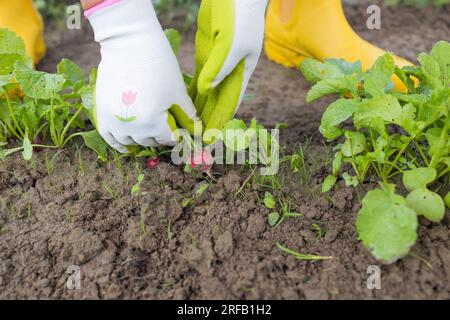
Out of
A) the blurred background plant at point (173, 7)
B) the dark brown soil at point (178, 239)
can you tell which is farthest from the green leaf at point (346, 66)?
the blurred background plant at point (173, 7)

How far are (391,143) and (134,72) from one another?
0.60 meters

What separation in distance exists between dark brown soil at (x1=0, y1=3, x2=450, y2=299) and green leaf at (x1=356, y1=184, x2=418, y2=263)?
0.08 m

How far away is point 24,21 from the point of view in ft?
6.16

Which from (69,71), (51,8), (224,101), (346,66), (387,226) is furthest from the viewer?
(51,8)

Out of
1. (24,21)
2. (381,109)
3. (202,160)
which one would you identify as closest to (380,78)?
(381,109)

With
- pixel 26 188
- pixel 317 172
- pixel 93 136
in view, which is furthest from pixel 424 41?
pixel 26 188

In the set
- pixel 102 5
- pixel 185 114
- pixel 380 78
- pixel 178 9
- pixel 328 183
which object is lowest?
pixel 178 9

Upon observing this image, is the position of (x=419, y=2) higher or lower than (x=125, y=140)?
lower

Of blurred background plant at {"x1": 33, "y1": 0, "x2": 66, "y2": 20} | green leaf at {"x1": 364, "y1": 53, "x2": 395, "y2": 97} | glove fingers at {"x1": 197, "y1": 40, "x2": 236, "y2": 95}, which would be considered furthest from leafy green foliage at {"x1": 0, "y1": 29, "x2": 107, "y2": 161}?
blurred background plant at {"x1": 33, "y1": 0, "x2": 66, "y2": 20}

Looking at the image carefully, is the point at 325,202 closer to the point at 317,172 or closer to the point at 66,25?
the point at 317,172

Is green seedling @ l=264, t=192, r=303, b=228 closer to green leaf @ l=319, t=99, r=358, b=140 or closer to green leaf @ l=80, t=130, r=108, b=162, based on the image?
green leaf @ l=319, t=99, r=358, b=140

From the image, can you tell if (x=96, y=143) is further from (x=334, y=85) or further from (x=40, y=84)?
(x=334, y=85)

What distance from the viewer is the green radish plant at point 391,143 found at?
1.05m

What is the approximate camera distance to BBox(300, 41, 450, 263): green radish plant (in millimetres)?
1047
